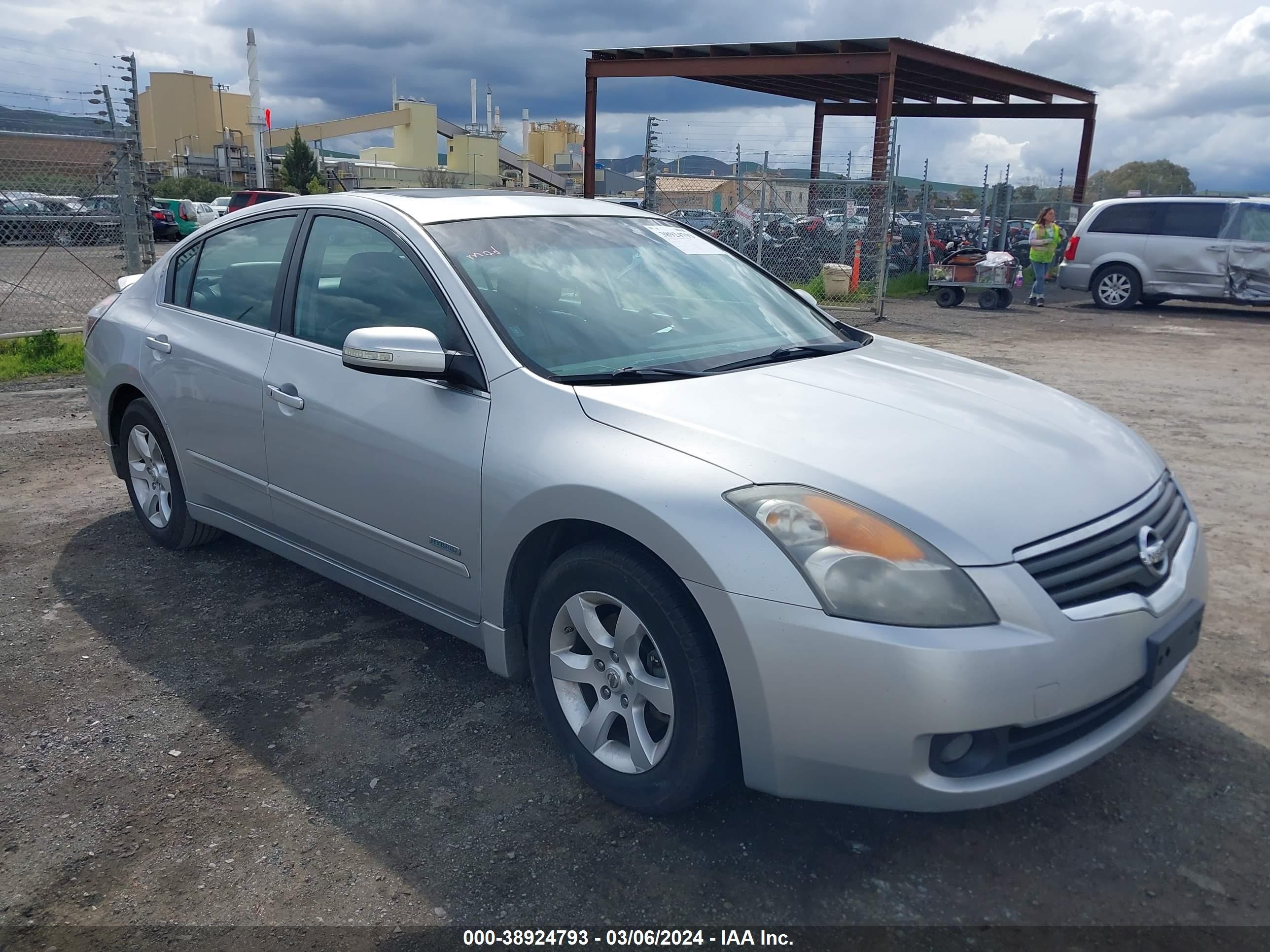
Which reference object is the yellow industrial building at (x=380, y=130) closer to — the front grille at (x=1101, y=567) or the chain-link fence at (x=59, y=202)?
the chain-link fence at (x=59, y=202)

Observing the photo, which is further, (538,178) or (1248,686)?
(538,178)

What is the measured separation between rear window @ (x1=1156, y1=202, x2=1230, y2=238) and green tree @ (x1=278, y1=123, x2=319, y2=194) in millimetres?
37288

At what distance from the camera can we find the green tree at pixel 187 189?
4491 centimetres

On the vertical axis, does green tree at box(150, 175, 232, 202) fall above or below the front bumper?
above

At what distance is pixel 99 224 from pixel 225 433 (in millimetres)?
8601

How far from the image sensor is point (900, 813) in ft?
9.43

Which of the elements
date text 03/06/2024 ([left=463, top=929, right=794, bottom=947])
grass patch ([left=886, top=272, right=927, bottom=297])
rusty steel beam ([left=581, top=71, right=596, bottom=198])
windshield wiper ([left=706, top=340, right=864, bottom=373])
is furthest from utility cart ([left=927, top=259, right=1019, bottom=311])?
date text 03/06/2024 ([left=463, top=929, right=794, bottom=947])

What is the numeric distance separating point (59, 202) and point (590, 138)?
11409 millimetres

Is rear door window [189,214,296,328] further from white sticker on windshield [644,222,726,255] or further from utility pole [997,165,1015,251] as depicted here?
utility pole [997,165,1015,251]

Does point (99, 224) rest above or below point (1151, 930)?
above

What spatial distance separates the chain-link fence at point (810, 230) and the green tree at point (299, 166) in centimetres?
3048

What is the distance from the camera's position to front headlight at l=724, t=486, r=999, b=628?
2.32 meters

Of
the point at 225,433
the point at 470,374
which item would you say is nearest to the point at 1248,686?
→ the point at 470,374

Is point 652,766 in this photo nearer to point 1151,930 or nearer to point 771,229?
point 1151,930
